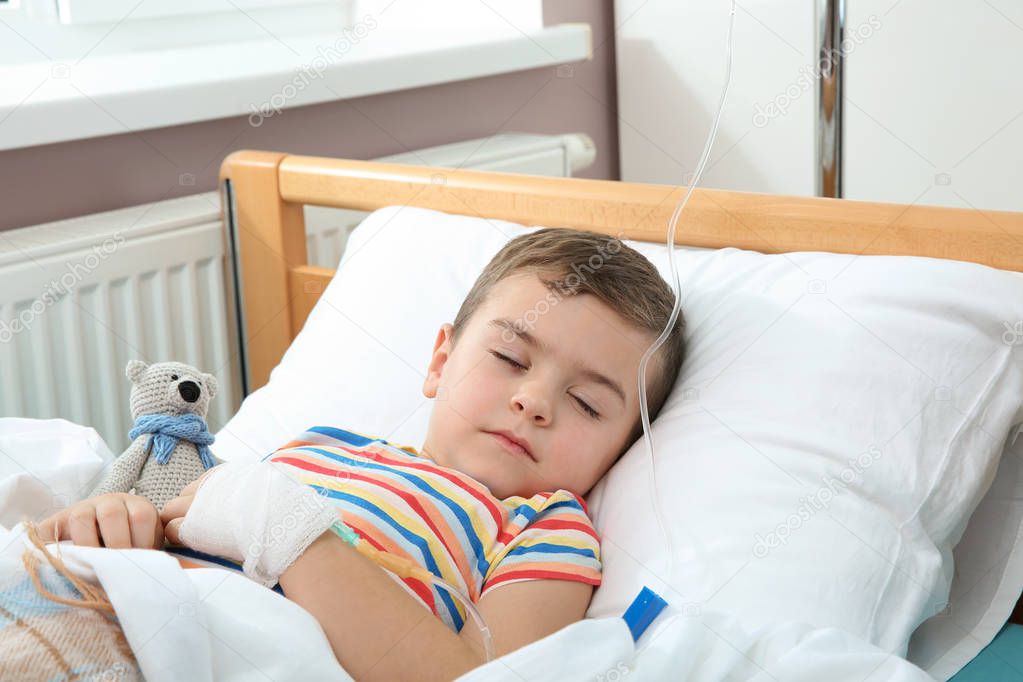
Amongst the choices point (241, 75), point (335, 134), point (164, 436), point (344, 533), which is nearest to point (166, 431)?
point (164, 436)

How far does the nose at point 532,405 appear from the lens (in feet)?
3.35

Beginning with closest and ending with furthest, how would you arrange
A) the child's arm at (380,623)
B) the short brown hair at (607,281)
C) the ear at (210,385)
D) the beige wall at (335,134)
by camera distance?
the child's arm at (380,623) → the short brown hair at (607,281) → the ear at (210,385) → the beige wall at (335,134)

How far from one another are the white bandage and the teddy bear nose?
0.28m

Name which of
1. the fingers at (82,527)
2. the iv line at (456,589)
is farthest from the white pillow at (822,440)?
the fingers at (82,527)

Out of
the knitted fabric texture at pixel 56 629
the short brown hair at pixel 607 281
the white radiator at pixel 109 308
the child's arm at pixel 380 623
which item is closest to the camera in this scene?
the knitted fabric texture at pixel 56 629

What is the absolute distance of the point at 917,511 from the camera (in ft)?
3.17

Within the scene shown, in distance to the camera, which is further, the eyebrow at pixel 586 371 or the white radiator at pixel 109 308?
the white radiator at pixel 109 308

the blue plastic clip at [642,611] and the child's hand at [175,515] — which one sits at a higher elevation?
the child's hand at [175,515]

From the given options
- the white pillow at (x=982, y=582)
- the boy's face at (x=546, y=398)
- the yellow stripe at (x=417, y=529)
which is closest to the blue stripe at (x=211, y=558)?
the yellow stripe at (x=417, y=529)

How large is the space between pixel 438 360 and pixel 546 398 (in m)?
0.17

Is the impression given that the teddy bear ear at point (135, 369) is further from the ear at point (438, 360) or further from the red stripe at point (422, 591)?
the red stripe at point (422, 591)

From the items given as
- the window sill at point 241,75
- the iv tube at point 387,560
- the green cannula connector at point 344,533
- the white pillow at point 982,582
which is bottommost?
the white pillow at point 982,582

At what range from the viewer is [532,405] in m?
1.02

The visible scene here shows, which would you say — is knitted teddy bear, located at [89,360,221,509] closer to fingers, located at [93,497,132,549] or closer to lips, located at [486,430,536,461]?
fingers, located at [93,497,132,549]
